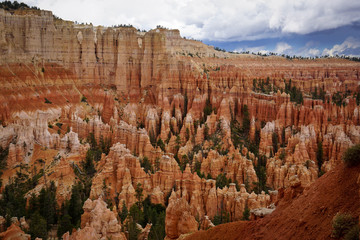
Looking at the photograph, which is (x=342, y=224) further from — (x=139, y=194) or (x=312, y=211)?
(x=139, y=194)

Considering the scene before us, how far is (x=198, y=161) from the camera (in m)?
39.6

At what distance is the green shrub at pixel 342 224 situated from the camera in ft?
23.2

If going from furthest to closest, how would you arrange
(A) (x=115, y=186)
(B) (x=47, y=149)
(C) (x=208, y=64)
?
(C) (x=208, y=64), (B) (x=47, y=149), (A) (x=115, y=186)

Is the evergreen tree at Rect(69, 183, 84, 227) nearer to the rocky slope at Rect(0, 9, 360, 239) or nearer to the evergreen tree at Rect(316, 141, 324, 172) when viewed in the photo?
the rocky slope at Rect(0, 9, 360, 239)

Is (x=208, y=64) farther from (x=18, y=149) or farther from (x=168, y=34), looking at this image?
(x=18, y=149)

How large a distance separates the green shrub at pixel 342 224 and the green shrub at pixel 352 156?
2452mm

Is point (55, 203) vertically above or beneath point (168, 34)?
beneath

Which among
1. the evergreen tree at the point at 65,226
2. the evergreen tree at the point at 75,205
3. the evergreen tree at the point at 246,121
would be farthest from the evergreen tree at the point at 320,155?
the evergreen tree at the point at 65,226

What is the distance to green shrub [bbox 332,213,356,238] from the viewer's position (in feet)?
23.2

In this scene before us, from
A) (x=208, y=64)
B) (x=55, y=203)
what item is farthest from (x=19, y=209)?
(x=208, y=64)

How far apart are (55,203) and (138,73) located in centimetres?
3185

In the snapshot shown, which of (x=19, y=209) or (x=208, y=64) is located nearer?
(x=19, y=209)

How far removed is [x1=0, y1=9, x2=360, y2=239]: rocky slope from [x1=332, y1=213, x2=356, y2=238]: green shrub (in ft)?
59.5

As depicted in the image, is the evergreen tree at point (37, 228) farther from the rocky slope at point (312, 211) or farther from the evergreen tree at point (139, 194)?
the rocky slope at point (312, 211)
